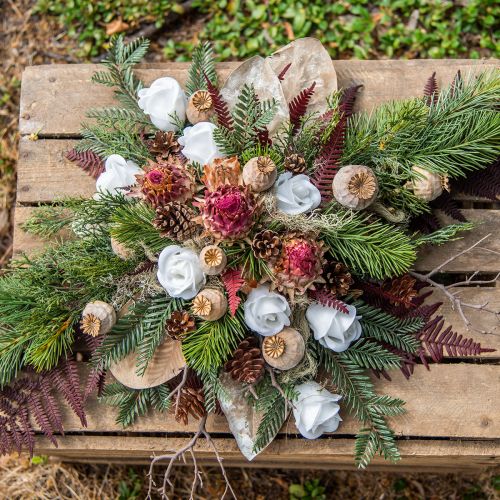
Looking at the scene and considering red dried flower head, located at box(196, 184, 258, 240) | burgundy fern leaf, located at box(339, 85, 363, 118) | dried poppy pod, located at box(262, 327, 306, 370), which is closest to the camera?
red dried flower head, located at box(196, 184, 258, 240)

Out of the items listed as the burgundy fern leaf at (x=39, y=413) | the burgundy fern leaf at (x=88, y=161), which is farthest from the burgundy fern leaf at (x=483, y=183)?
the burgundy fern leaf at (x=39, y=413)

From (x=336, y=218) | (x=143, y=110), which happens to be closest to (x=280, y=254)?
(x=336, y=218)

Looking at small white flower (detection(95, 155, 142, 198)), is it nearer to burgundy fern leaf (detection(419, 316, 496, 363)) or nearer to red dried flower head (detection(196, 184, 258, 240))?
red dried flower head (detection(196, 184, 258, 240))

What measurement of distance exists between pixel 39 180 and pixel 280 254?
0.71 metres

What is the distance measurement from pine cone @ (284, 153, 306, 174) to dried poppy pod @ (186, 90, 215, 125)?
0.22 metres

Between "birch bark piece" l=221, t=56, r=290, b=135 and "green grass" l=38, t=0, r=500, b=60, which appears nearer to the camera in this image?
"birch bark piece" l=221, t=56, r=290, b=135

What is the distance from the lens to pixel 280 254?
1166 millimetres

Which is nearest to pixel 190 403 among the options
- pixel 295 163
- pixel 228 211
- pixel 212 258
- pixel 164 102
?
pixel 212 258

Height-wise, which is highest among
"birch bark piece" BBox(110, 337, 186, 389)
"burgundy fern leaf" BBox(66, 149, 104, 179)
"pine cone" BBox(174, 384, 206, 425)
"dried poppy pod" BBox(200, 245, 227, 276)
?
"dried poppy pod" BBox(200, 245, 227, 276)

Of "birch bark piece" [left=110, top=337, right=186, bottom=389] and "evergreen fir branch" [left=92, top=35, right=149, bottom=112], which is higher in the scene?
"evergreen fir branch" [left=92, top=35, right=149, bottom=112]

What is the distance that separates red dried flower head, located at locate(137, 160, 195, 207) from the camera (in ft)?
3.85

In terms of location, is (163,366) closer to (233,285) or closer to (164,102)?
(233,285)

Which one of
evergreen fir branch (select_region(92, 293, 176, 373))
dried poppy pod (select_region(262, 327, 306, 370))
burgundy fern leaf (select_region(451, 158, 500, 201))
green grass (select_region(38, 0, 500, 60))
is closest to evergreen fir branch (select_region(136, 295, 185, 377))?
evergreen fir branch (select_region(92, 293, 176, 373))

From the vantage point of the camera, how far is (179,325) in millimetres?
1229
